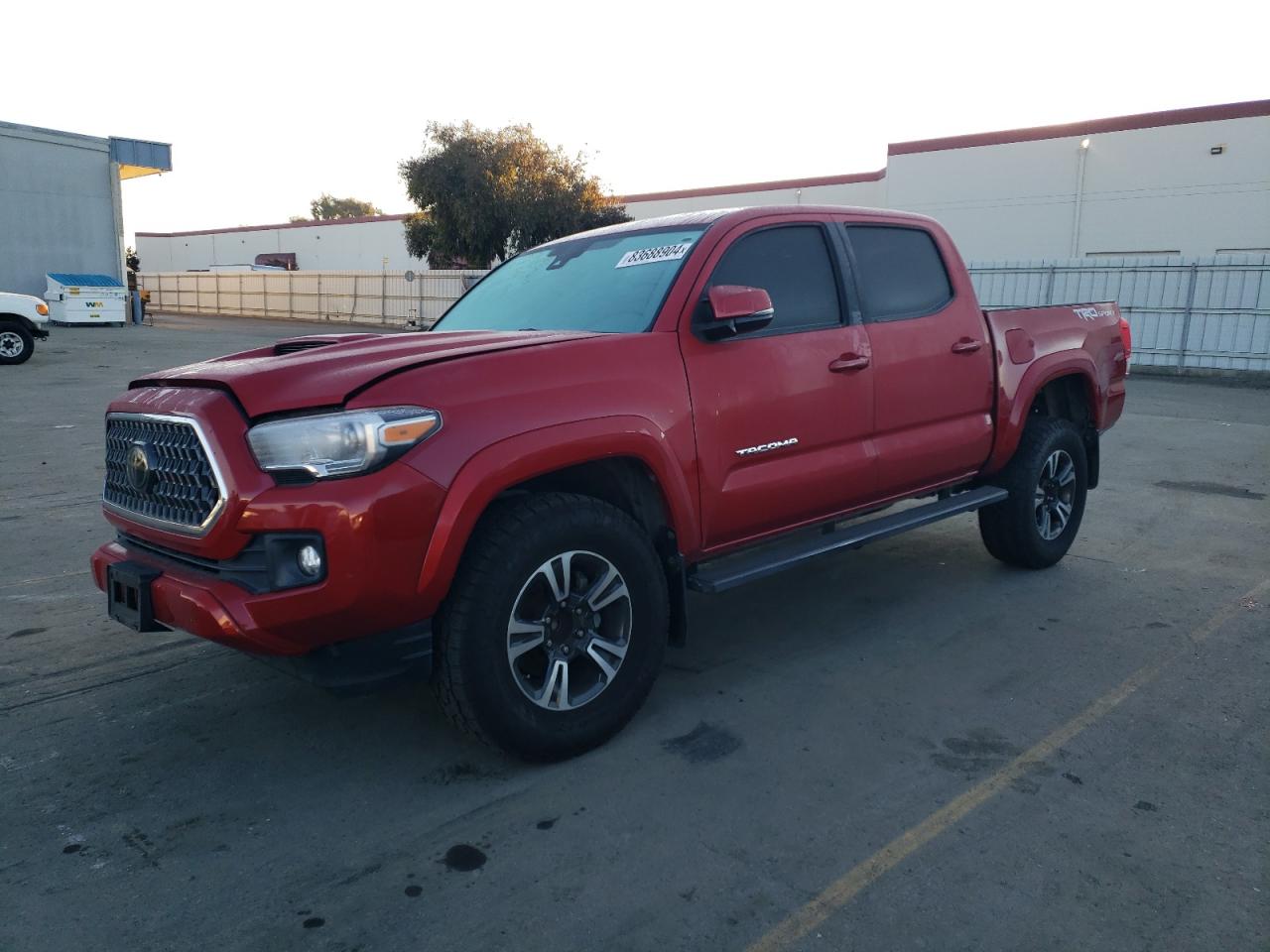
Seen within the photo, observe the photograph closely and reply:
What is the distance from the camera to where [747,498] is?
3.97m

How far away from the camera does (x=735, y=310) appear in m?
3.68

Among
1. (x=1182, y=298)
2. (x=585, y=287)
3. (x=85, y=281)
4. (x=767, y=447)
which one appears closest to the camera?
(x=767, y=447)

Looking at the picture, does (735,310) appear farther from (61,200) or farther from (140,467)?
(61,200)

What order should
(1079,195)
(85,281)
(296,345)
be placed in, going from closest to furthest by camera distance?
1. (296,345)
2. (1079,195)
3. (85,281)

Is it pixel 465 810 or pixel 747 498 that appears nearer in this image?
pixel 465 810

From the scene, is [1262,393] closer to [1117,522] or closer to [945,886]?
[1117,522]

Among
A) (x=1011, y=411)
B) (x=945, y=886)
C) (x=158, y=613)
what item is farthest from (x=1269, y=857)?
(x=158, y=613)

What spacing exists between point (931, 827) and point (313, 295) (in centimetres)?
3875

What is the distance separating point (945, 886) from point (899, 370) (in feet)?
8.39

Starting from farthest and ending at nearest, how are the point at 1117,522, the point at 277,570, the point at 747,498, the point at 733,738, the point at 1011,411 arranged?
the point at 1117,522
the point at 1011,411
the point at 747,498
the point at 733,738
the point at 277,570

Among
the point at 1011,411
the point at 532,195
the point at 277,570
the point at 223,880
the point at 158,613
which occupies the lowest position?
the point at 223,880

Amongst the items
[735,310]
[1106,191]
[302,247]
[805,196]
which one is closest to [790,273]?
[735,310]

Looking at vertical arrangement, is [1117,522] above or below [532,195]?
below

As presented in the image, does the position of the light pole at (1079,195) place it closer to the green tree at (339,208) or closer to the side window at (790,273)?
the side window at (790,273)
